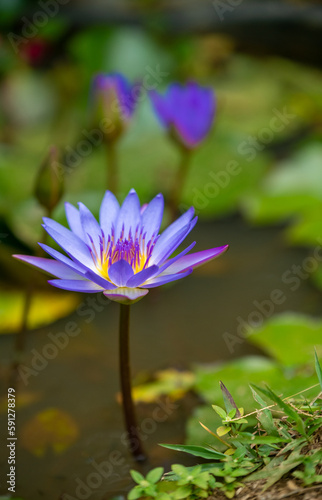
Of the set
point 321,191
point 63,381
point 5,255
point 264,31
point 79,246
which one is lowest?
point 63,381

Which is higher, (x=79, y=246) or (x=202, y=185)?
(x=202, y=185)

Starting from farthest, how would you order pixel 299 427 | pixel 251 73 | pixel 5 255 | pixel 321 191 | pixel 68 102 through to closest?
pixel 251 73 → pixel 68 102 → pixel 321 191 → pixel 5 255 → pixel 299 427

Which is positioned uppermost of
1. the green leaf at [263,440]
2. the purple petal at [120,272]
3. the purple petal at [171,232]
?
the purple petal at [171,232]

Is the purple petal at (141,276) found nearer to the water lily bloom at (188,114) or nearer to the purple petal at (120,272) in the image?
the purple petal at (120,272)

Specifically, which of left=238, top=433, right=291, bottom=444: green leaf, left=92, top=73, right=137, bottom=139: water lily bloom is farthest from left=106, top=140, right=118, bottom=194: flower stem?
left=238, top=433, right=291, bottom=444: green leaf

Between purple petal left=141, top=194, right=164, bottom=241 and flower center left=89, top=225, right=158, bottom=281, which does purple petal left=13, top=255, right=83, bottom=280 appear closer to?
flower center left=89, top=225, right=158, bottom=281

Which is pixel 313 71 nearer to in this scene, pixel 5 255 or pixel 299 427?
pixel 5 255

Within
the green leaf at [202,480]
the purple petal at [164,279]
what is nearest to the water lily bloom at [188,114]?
the purple petal at [164,279]

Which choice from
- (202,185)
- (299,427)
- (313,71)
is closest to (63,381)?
(299,427)
